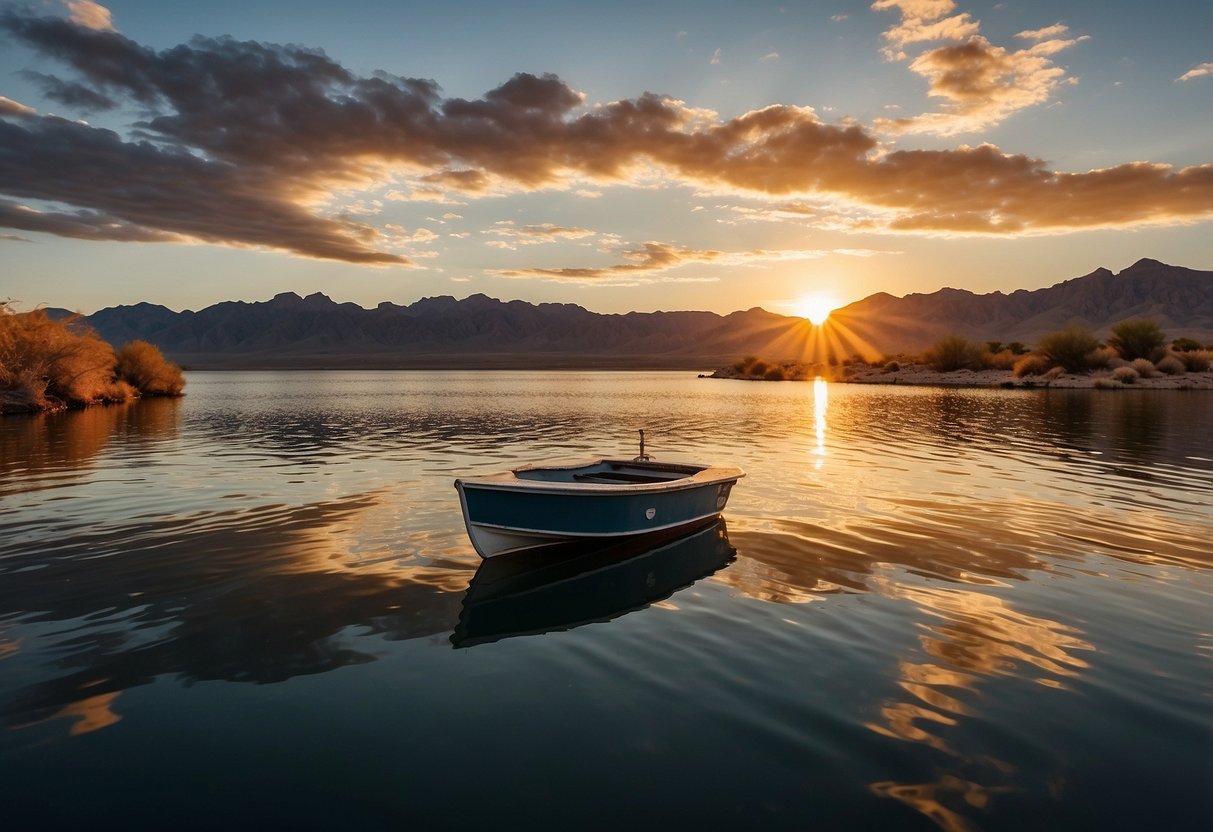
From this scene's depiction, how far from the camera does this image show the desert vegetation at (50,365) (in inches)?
1628

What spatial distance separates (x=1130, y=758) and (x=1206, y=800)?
1.89ft

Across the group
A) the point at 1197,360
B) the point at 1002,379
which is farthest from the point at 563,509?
the point at 1197,360

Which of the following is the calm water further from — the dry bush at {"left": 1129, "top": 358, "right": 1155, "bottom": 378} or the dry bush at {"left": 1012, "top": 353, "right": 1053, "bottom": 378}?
the dry bush at {"left": 1012, "top": 353, "right": 1053, "bottom": 378}

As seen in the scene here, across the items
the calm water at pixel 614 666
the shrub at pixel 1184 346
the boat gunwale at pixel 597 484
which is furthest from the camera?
the shrub at pixel 1184 346

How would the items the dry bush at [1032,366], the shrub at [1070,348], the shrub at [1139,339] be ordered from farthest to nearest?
the dry bush at [1032,366] → the shrub at [1139,339] → the shrub at [1070,348]

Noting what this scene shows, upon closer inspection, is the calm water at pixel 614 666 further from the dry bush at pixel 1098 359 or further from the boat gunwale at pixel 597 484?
the dry bush at pixel 1098 359

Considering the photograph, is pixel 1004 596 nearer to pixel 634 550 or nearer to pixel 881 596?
pixel 881 596

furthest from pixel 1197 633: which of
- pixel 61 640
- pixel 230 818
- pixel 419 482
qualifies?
pixel 419 482

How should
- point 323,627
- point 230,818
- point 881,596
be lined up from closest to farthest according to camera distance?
point 230,818
point 323,627
point 881,596

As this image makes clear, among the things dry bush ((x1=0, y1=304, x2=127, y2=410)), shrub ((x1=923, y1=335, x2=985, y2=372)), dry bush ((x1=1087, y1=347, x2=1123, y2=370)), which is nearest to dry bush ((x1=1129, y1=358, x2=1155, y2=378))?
dry bush ((x1=1087, y1=347, x2=1123, y2=370))

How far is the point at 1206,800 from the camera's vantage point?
525cm

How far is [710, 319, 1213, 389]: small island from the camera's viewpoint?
2635 inches

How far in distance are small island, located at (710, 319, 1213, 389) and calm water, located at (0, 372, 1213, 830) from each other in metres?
60.5

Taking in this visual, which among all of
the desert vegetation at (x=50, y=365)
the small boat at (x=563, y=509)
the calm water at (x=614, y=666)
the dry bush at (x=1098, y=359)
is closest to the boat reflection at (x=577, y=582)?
the calm water at (x=614, y=666)
